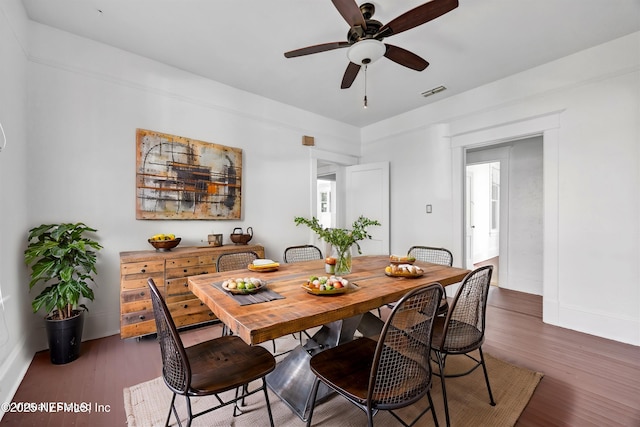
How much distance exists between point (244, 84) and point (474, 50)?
277 centimetres

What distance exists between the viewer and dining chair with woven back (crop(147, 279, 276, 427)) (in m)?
1.23

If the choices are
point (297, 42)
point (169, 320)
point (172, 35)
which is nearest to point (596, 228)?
point (297, 42)

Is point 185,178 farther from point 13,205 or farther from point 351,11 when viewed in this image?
point 351,11

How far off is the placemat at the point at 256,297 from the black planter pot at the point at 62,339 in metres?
1.67

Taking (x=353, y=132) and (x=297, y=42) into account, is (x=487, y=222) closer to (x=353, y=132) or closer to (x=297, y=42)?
(x=353, y=132)

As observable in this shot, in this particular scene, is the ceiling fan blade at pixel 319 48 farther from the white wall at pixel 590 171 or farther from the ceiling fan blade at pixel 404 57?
the white wall at pixel 590 171

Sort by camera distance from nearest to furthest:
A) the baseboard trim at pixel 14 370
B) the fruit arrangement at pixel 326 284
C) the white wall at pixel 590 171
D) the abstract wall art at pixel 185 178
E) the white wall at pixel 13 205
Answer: the fruit arrangement at pixel 326 284 → the baseboard trim at pixel 14 370 → the white wall at pixel 13 205 → the white wall at pixel 590 171 → the abstract wall art at pixel 185 178

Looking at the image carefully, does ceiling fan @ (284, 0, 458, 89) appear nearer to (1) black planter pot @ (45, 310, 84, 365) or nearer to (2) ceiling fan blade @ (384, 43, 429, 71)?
(2) ceiling fan blade @ (384, 43, 429, 71)

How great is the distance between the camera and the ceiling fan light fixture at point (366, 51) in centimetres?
198

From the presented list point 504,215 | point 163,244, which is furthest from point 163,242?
point 504,215

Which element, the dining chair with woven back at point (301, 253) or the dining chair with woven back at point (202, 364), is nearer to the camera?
the dining chair with woven back at point (202, 364)

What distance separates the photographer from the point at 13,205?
2127mm

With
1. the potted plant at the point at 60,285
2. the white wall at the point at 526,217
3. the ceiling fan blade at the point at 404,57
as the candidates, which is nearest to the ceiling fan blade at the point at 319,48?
the ceiling fan blade at the point at 404,57

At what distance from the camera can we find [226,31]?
8.59 ft
